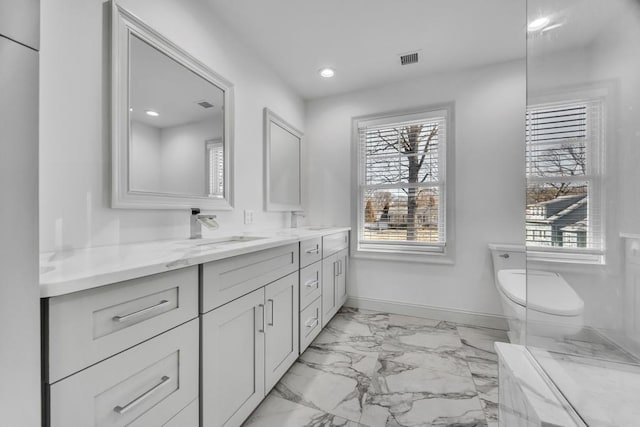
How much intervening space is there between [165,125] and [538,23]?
178 centimetres

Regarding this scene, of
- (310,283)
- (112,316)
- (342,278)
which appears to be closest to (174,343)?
(112,316)

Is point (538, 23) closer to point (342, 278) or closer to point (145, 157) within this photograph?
point (145, 157)

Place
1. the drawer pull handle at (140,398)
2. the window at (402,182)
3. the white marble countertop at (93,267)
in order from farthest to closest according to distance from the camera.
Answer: the window at (402,182)
the drawer pull handle at (140,398)
the white marble countertop at (93,267)

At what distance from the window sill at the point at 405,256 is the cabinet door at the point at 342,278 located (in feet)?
0.55

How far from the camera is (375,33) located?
80.4 inches

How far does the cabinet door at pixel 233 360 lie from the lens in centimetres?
100

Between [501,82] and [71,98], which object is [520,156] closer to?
[501,82]

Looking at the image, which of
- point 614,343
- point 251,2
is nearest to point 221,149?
point 251,2

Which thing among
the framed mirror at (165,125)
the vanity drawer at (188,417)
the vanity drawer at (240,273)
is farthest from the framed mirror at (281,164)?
the vanity drawer at (188,417)

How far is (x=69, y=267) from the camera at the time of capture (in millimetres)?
740

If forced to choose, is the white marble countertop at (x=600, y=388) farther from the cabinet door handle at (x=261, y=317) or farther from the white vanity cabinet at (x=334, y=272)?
the white vanity cabinet at (x=334, y=272)

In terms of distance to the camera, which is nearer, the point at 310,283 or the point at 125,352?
the point at 125,352

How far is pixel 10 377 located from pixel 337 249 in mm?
2150

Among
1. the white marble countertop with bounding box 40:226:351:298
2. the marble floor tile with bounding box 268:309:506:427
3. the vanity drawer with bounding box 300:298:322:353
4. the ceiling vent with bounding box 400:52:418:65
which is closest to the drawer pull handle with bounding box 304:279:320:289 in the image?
the vanity drawer with bounding box 300:298:322:353
